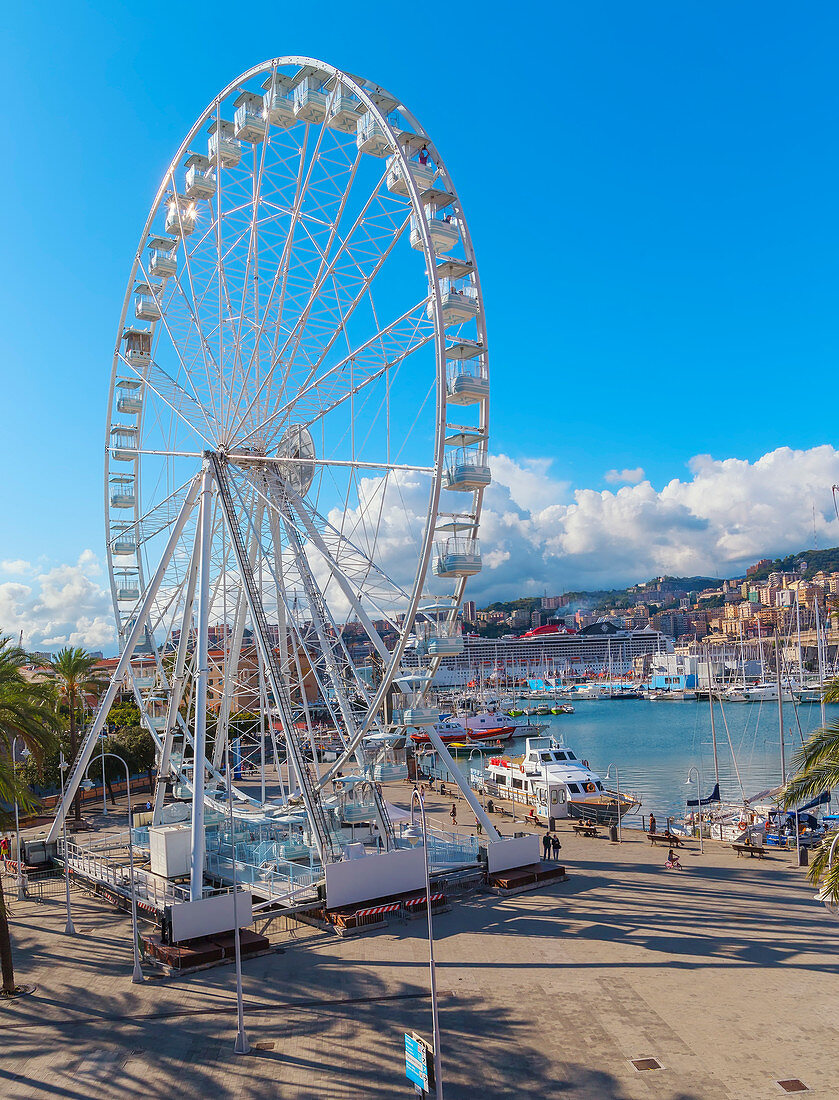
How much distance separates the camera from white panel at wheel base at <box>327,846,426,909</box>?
74.3ft

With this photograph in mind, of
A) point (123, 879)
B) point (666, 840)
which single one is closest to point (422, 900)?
point (123, 879)

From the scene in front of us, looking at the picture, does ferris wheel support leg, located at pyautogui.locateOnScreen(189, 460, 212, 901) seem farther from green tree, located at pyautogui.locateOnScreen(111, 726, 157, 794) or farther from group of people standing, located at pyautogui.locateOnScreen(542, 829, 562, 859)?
green tree, located at pyautogui.locateOnScreen(111, 726, 157, 794)

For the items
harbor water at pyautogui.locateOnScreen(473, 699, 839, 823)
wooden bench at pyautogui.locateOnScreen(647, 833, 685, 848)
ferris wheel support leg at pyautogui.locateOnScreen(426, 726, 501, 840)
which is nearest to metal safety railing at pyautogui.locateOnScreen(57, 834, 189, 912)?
ferris wheel support leg at pyautogui.locateOnScreen(426, 726, 501, 840)

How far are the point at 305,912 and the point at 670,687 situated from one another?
14080 cm

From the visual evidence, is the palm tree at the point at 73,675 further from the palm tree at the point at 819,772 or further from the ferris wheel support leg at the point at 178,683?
the palm tree at the point at 819,772

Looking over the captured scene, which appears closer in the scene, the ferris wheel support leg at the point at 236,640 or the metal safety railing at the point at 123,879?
the metal safety railing at the point at 123,879

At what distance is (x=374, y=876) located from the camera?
23188mm

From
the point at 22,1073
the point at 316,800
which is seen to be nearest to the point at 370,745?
the point at 316,800

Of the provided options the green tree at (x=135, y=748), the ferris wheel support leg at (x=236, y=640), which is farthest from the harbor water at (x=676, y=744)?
the green tree at (x=135, y=748)

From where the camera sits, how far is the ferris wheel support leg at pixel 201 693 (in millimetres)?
21619

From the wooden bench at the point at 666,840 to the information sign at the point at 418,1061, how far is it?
22385 millimetres

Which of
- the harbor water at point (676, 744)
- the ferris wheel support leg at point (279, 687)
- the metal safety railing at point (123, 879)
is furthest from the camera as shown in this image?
the harbor water at point (676, 744)

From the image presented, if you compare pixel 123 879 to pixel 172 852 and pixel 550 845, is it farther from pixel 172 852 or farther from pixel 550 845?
pixel 550 845

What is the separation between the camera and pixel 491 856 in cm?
2555
